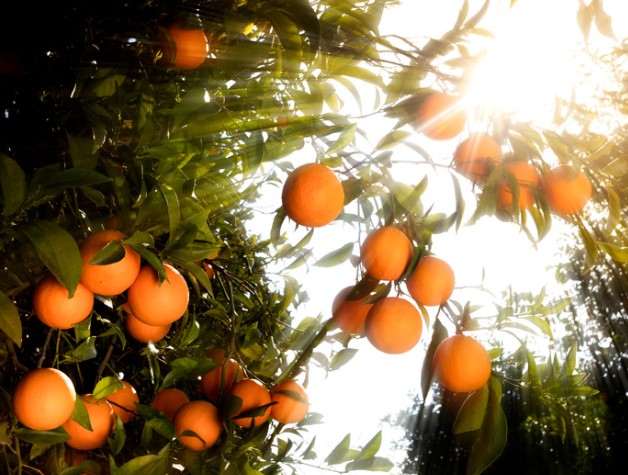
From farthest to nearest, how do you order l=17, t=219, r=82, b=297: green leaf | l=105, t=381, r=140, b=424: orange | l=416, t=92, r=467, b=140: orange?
l=105, t=381, r=140, b=424: orange, l=416, t=92, r=467, b=140: orange, l=17, t=219, r=82, b=297: green leaf

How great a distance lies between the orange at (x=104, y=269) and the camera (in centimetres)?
51

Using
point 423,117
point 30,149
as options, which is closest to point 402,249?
point 423,117

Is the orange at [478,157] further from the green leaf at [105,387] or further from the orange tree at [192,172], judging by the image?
the green leaf at [105,387]

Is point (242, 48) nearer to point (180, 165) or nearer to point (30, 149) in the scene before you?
point (180, 165)

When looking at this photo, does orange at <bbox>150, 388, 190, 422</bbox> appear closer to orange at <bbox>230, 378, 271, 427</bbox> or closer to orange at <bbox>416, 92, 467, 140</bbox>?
orange at <bbox>230, 378, 271, 427</bbox>

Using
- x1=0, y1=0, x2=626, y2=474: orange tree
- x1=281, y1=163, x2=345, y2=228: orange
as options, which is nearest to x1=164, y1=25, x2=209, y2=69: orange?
x1=0, y1=0, x2=626, y2=474: orange tree

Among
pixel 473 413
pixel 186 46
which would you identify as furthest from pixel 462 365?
pixel 186 46

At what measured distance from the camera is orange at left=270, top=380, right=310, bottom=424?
2.04ft

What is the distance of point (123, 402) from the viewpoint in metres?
0.67

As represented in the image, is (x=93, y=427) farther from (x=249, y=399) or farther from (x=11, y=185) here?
(x=11, y=185)

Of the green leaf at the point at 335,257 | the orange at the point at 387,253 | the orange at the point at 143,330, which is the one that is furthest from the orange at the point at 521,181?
the orange at the point at 143,330

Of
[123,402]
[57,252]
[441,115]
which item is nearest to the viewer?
[57,252]

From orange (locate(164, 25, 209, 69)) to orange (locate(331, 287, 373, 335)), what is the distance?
13.6 inches

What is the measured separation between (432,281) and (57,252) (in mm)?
352
